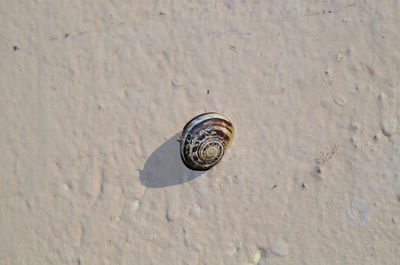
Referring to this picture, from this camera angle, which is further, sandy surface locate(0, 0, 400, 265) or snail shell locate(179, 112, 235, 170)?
sandy surface locate(0, 0, 400, 265)

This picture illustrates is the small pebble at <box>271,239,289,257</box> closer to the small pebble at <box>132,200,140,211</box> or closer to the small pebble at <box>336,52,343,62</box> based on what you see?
the small pebble at <box>132,200,140,211</box>

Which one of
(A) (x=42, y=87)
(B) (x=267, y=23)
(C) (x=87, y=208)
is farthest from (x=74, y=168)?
(B) (x=267, y=23)

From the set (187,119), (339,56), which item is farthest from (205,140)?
(339,56)

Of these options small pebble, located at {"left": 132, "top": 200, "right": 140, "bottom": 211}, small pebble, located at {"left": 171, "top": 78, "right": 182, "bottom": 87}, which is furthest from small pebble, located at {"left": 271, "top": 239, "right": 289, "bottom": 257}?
small pebble, located at {"left": 171, "top": 78, "right": 182, "bottom": 87}

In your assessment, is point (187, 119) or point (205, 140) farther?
point (187, 119)

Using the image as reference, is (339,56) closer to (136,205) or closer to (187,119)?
(187,119)
